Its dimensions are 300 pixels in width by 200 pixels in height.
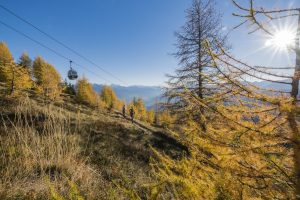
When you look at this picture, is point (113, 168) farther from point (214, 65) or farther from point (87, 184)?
point (214, 65)

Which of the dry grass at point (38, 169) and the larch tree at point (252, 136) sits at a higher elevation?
the larch tree at point (252, 136)

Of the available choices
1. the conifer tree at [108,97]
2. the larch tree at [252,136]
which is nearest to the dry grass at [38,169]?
the larch tree at [252,136]

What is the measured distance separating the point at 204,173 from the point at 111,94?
63.6m

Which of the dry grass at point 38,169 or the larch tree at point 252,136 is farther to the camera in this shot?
the dry grass at point 38,169

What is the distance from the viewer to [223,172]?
1.70 meters

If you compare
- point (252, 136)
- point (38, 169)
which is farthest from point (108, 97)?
point (252, 136)

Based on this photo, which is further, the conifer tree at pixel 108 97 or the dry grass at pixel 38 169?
the conifer tree at pixel 108 97

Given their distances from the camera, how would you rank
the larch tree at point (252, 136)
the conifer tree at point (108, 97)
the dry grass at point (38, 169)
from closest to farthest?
the larch tree at point (252, 136) < the dry grass at point (38, 169) < the conifer tree at point (108, 97)

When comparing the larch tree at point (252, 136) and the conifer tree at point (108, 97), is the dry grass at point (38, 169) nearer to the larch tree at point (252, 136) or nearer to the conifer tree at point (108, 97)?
the larch tree at point (252, 136)

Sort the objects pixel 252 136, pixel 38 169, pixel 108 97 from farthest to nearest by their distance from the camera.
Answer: pixel 108 97 < pixel 38 169 < pixel 252 136

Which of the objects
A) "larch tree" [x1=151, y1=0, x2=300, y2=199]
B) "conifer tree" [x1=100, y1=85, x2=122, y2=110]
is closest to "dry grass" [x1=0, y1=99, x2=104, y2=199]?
"larch tree" [x1=151, y1=0, x2=300, y2=199]

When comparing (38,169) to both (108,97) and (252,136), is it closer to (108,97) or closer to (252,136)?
(252,136)

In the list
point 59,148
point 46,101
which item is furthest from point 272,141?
point 46,101

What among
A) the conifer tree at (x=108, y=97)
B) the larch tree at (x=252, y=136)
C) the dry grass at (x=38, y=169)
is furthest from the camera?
the conifer tree at (x=108, y=97)
